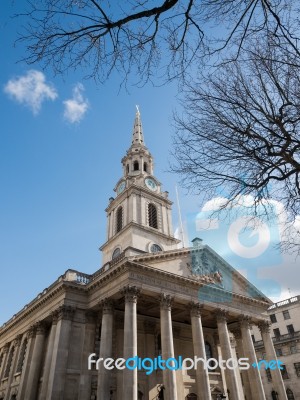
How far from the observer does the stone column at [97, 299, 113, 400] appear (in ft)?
66.0

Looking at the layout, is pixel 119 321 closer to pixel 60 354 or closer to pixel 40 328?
pixel 60 354

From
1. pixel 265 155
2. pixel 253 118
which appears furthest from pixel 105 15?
pixel 265 155

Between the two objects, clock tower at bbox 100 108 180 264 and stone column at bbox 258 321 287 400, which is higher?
clock tower at bbox 100 108 180 264

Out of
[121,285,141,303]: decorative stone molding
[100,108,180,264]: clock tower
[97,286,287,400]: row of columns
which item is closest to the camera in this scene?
[97,286,287,400]: row of columns

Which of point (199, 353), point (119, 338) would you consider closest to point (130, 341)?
point (199, 353)

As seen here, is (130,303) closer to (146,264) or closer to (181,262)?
(146,264)

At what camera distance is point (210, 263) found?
30547mm

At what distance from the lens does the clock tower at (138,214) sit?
1332 inches

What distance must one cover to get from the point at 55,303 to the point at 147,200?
631 inches

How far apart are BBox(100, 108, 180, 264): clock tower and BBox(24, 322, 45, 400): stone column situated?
1020 cm

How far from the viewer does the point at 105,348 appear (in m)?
21.6

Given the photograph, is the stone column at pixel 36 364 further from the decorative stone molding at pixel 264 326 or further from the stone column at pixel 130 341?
the decorative stone molding at pixel 264 326

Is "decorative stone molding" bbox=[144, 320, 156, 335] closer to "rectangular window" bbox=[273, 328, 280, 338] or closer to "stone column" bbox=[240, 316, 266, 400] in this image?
"stone column" bbox=[240, 316, 266, 400]

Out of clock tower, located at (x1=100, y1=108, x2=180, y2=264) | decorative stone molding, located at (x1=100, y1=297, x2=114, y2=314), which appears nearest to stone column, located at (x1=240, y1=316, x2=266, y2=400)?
clock tower, located at (x1=100, y1=108, x2=180, y2=264)
